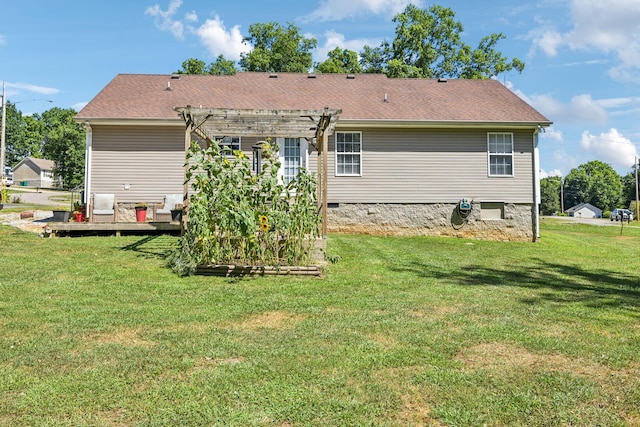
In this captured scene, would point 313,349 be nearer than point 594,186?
Yes

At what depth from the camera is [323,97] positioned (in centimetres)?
1410

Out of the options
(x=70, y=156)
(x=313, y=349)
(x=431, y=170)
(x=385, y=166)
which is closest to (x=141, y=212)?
(x=385, y=166)

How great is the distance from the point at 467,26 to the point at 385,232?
20.8 meters

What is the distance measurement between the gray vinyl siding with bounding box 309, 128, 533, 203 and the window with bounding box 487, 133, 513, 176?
5.6 inches

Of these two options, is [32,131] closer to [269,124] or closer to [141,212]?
[141,212]

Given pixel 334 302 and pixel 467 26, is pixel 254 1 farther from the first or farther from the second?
pixel 467 26

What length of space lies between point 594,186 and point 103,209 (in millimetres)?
96693

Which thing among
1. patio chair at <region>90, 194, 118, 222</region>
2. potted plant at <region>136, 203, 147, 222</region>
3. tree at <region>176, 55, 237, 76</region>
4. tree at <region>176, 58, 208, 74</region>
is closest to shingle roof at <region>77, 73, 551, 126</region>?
patio chair at <region>90, 194, 118, 222</region>

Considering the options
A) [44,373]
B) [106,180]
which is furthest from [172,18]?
[44,373]

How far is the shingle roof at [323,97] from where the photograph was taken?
1264 centimetres

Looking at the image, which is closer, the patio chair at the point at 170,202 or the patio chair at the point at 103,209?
the patio chair at the point at 103,209

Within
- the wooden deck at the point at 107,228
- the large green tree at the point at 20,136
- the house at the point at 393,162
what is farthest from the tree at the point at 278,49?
the large green tree at the point at 20,136

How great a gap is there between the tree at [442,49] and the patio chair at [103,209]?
2016cm

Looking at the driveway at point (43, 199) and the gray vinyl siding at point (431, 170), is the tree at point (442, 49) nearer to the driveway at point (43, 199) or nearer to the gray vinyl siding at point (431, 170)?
the gray vinyl siding at point (431, 170)
